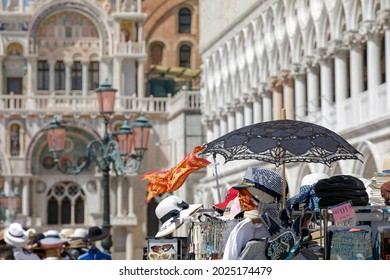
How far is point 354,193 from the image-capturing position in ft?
28.4

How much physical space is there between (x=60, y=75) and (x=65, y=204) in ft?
18.3

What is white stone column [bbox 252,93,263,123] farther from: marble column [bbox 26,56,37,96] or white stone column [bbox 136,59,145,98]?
marble column [bbox 26,56,37,96]

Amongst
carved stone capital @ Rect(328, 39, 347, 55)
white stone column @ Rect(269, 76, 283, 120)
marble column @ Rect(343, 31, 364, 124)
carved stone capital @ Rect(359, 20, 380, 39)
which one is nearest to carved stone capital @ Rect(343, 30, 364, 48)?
marble column @ Rect(343, 31, 364, 124)

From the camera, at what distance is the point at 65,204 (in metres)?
57.6

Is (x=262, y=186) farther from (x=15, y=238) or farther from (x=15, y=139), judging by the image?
(x=15, y=139)

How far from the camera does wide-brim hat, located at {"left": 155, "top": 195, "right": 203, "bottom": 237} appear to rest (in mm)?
9773

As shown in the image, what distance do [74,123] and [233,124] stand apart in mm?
14103

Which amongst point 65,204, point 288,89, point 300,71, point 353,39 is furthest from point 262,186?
point 65,204

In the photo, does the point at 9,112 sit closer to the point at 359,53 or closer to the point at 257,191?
the point at 359,53

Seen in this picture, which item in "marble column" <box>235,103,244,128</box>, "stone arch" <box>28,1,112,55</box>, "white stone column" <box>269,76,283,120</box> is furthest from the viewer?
"stone arch" <box>28,1,112,55</box>

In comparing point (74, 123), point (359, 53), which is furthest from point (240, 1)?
point (74, 123)

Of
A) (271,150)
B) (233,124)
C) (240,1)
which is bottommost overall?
(271,150)

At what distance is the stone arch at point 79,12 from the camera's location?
5831 cm

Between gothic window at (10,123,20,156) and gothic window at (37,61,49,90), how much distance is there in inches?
98.8
